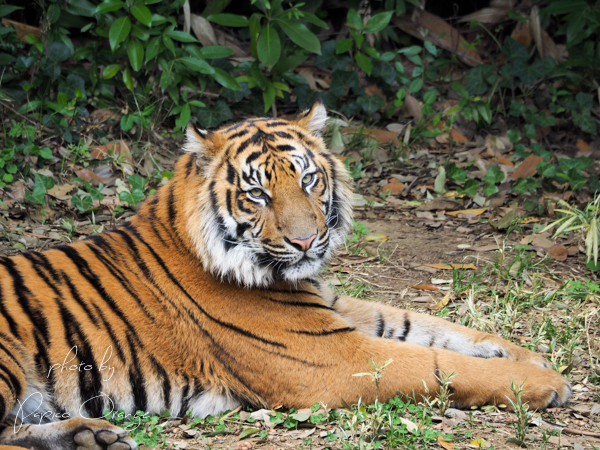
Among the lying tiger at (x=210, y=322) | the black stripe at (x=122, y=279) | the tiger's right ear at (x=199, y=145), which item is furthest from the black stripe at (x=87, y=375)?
the tiger's right ear at (x=199, y=145)

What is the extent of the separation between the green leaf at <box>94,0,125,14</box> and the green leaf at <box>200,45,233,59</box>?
28.4 inches

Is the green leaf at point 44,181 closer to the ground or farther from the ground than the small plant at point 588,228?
farther from the ground

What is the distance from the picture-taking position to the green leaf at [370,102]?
20.3 feet

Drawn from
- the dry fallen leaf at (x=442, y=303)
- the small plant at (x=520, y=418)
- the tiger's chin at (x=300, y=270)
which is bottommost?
the small plant at (x=520, y=418)

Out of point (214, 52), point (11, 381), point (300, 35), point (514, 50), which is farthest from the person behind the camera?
point (514, 50)

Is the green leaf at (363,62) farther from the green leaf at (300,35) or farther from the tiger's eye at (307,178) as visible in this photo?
the tiger's eye at (307,178)

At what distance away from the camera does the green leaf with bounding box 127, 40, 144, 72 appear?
4.98 meters

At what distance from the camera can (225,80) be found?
530cm

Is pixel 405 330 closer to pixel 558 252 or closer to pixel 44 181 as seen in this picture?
pixel 558 252

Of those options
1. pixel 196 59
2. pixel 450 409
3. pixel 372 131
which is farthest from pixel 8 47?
pixel 450 409

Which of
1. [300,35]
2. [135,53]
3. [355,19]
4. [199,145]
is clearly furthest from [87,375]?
[355,19]

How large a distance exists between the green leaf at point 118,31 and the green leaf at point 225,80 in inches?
29.9

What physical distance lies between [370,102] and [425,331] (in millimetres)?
3459

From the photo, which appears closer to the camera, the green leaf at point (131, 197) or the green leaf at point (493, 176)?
the green leaf at point (131, 197)
